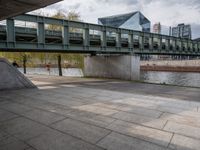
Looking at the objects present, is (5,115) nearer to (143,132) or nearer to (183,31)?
(143,132)

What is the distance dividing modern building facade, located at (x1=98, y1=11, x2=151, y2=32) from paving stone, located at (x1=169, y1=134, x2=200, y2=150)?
10738 cm

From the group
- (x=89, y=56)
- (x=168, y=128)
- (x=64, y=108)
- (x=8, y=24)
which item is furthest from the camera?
(x=89, y=56)

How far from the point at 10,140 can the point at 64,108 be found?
9.91ft

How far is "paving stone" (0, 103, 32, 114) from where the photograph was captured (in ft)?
22.6

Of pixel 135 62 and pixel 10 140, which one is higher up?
pixel 135 62

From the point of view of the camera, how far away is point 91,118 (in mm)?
5992

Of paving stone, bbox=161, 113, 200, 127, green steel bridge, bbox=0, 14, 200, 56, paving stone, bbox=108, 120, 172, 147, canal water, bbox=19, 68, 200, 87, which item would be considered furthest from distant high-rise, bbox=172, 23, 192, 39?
paving stone, bbox=108, 120, 172, 147

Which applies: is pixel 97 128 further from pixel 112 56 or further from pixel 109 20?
pixel 109 20

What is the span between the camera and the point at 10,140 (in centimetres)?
441

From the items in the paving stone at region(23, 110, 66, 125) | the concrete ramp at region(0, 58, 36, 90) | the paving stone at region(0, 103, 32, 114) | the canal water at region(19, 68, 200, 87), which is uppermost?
the concrete ramp at region(0, 58, 36, 90)

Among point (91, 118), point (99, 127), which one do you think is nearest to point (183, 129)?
point (99, 127)

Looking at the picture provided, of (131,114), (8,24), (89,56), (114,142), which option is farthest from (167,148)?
(89,56)

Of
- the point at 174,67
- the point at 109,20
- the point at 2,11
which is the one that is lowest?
the point at 174,67

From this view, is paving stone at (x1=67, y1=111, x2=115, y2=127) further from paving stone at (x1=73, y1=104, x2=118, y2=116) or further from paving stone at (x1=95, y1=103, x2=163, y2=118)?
paving stone at (x1=95, y1=103, x2=163, y2=118)
